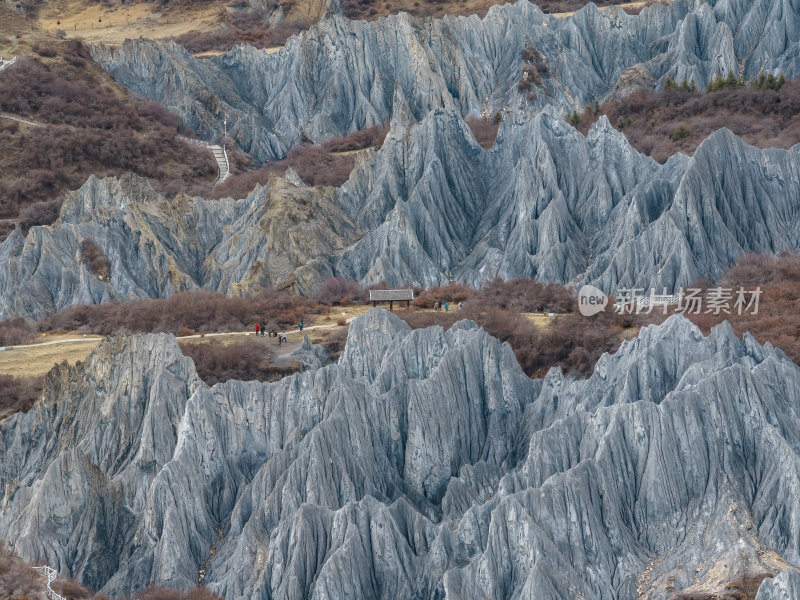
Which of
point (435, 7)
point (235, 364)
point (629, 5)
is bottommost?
point (235, 364)

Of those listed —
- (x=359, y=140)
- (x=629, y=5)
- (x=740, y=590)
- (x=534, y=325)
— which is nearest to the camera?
(x=740, y=590)

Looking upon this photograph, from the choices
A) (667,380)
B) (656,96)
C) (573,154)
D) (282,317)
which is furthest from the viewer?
(656,96)

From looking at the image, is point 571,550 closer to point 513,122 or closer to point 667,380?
point 667,380

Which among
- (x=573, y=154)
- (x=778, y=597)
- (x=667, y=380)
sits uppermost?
(x=573, y=154)

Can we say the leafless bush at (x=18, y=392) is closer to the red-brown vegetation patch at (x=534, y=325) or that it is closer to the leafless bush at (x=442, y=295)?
the red-brown vegetation patch at (x=534, y=325)

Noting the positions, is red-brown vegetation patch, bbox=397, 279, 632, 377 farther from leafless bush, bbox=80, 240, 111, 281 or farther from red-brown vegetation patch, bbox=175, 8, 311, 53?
red-brown vegetation patch, bbox=175, 8, 311, 53

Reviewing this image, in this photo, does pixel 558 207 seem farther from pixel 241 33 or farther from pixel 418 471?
pixel 241 33

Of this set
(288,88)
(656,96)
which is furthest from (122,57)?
(656,96)

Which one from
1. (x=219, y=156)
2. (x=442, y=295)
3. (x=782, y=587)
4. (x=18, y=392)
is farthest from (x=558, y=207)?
(x=782, y=587)
